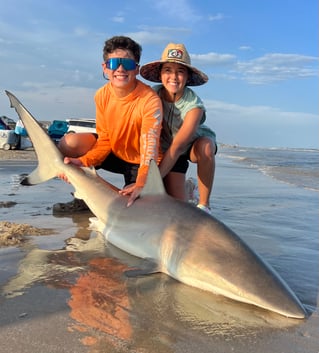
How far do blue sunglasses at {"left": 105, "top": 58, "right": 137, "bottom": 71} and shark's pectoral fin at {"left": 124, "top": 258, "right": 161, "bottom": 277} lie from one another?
1982 mm

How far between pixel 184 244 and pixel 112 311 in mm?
772

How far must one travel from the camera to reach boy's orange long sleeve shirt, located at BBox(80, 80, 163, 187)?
3.89m

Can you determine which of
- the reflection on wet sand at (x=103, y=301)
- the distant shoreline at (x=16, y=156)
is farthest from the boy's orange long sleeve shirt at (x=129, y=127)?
the distant shoreline at (x=16, y=156)

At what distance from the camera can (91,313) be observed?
220cm

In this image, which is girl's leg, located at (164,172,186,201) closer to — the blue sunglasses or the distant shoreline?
the blue sunglasses

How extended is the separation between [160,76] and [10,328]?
10.6ft

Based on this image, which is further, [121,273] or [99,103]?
[99,103]

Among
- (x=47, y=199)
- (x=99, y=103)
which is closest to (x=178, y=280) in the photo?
(x=99, y=103)

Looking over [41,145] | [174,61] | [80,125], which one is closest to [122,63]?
[174,61]

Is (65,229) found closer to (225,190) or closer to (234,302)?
(234,302)

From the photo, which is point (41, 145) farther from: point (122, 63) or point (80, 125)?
point (80, 125)

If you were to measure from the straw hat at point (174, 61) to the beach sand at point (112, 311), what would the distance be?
1896 millimetres

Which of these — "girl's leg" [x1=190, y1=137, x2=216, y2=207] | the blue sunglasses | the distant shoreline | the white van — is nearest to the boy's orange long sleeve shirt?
the blue sunglasses

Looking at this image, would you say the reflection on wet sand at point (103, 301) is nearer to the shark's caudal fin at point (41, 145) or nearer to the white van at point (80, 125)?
the shark's caudal fin at point (41, 145)
